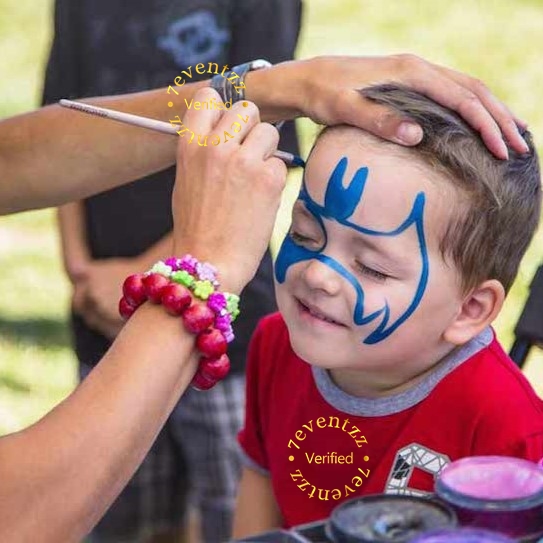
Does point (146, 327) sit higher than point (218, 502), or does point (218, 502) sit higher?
point (146, 327)

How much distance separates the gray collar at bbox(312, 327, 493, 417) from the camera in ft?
6.10

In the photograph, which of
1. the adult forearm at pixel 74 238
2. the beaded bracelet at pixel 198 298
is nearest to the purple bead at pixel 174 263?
the beaded bracelet at pixel 198 298

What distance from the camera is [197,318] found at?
157cm

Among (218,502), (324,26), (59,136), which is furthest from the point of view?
(324,26)

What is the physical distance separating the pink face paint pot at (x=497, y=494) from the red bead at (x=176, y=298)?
0.35m

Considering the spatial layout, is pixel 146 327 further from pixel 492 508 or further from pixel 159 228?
pixel 159 228

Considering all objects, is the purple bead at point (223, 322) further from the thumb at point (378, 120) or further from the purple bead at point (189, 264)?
the thumb at point (378, 120)

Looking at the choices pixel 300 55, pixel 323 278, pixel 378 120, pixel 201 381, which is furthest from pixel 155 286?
pixel 300 55

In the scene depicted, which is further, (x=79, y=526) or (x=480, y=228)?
(x=480, y=228)

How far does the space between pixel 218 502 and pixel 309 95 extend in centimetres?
118

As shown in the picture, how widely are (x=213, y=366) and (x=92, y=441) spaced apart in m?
0.18

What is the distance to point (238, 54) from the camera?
254 cm

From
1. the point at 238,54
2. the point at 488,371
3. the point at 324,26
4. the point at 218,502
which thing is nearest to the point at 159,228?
the point at 238,54

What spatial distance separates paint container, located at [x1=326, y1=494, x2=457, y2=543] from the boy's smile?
442 mm
